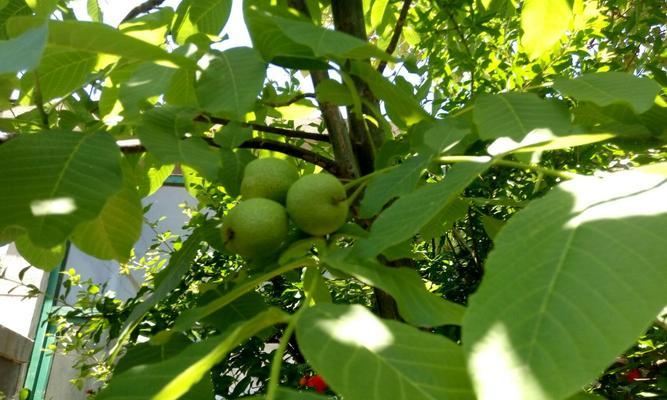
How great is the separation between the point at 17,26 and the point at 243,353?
154cm

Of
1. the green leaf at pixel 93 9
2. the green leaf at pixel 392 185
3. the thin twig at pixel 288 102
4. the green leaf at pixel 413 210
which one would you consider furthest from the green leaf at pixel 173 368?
the green leaf at pixel 93 9

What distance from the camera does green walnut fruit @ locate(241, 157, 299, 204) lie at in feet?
3.21

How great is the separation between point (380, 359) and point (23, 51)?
16.2 inches

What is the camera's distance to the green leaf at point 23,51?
0.53 meters

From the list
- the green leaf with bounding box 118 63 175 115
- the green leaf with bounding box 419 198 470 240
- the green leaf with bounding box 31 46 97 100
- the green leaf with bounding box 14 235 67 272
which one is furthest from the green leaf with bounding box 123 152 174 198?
the green leaf with bounding box 419 198 470 240

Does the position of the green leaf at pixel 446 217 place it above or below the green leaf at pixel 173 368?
above

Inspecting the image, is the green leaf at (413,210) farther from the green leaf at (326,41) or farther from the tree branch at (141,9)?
the tree branch at (141,9)

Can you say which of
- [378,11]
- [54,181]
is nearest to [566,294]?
[54,181]

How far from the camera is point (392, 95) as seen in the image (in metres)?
1.01

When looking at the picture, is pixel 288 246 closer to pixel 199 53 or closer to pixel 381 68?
pixel 199 53

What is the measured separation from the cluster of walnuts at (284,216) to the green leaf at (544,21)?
72 centimetres


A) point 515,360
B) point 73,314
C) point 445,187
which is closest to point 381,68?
point 445,187

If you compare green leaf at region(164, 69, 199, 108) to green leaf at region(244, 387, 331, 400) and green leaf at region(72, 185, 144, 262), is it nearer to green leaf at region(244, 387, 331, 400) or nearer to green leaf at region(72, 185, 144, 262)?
green leaf at region(72, 185, 144, 262)

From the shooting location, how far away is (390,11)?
1886 millimetres
